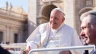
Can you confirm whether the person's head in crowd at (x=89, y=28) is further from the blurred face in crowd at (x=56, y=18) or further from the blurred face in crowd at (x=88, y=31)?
the blurred face in crowd at (x=56, y=18)

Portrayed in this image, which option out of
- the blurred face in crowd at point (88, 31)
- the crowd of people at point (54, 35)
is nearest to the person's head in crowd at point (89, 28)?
the blurred face in crowd at point (88, 31)

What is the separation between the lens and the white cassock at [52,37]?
3338 mm

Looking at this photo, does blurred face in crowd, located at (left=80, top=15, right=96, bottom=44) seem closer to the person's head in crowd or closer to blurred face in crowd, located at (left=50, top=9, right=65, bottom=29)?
the person's head in crowd

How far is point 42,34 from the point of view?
11.3 feet

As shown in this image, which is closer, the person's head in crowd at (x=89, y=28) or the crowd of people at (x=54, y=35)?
the person's head in crowd at (x=89, y=28)

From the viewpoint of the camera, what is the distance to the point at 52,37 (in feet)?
11.2

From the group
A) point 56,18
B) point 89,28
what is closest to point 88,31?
point 89,28

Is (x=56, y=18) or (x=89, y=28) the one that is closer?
(x=89, y=28)

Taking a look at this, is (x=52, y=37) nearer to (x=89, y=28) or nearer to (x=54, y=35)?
(x=54, y=35)

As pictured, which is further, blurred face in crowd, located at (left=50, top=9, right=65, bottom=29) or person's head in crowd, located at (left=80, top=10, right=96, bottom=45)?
blurred face in crowd, located at (left=50, top=9, right=65, bottom=29)

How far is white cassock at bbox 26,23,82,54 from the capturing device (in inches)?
131

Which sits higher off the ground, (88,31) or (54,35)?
(88,31)

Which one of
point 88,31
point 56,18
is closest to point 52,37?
point 56,18

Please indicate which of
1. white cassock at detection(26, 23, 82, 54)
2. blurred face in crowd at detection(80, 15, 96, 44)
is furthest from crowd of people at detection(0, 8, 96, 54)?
blurred face in crowd at detection(80, 15, 96, 44)
